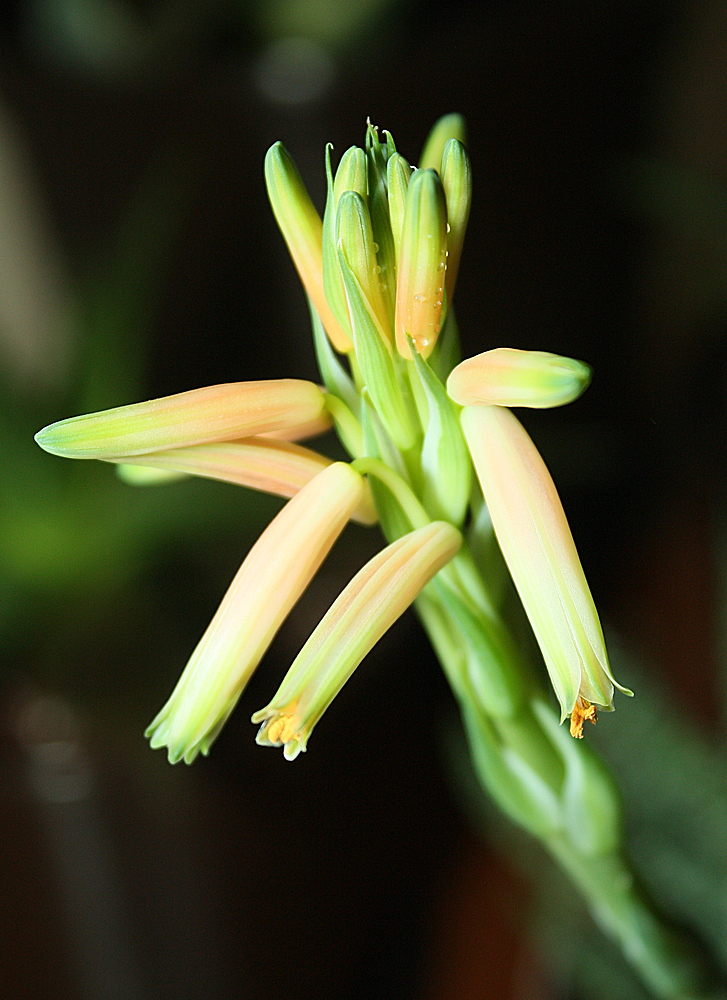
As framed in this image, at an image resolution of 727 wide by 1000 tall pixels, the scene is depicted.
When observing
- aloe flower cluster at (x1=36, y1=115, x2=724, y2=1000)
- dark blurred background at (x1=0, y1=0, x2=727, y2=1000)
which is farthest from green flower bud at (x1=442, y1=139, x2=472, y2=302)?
dark blurred background at (x1=0, y1=0, x2=727, y2=1000)

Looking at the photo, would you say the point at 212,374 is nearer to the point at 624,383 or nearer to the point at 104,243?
the point at 104,243

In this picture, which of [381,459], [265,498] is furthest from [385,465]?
[265,498]

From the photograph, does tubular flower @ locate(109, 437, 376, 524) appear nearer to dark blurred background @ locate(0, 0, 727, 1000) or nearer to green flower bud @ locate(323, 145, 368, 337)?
green flower bud @ locate(323, 145, 368, 337)

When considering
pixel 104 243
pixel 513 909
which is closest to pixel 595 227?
Result: pixel 104 243

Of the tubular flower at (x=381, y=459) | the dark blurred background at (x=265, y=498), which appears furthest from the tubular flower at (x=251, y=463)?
the dark blurred background at (x=265, y=498)

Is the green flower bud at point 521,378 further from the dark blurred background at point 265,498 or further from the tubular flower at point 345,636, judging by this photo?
the dark blurred background at point 265,498

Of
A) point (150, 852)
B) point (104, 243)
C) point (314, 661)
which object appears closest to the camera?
point (314, 661)
